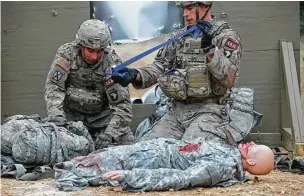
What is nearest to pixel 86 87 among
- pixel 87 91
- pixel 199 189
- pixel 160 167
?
pixel 87 91

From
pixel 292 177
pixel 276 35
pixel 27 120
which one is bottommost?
pixel 292 177

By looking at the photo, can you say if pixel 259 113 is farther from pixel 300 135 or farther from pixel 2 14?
pixel 2 14

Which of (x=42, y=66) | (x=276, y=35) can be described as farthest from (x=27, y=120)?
(x=276, y=35)

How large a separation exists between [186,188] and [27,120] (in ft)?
5.98

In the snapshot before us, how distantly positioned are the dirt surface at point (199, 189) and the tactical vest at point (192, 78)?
3.09 ft

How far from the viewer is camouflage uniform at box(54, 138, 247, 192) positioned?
200 inches

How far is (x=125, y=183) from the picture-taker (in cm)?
504

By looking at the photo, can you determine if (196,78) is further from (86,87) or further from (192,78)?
(86,87)

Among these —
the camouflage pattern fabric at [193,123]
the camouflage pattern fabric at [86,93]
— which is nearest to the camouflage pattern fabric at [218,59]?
the camouflage pattern fabric at [193,123]

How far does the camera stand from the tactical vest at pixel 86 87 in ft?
23.0

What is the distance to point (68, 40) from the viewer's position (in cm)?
849

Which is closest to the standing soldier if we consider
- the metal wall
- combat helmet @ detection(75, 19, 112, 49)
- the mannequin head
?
combat helmet @ detection(75, 19, 112, 49)

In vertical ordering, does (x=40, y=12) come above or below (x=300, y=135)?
above

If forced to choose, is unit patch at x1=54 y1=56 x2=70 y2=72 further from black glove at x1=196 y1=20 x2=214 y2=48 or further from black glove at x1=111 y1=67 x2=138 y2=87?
black glove at x1=196 y1=20 x2=214 y2=48
